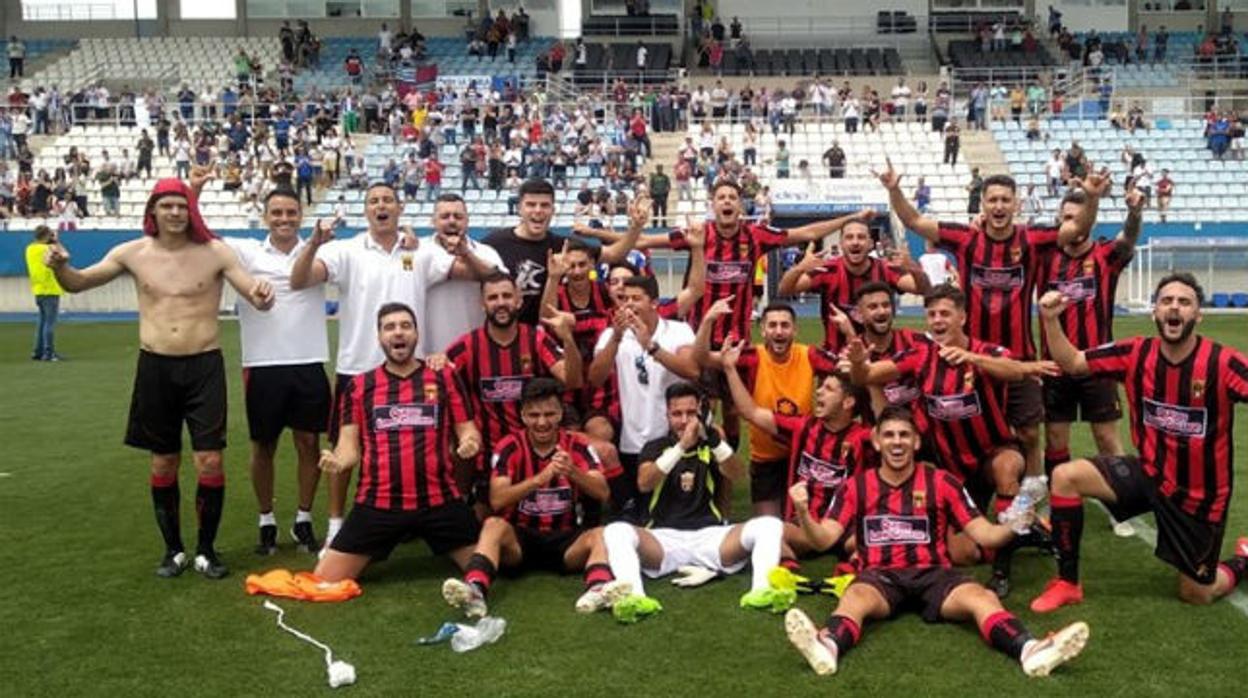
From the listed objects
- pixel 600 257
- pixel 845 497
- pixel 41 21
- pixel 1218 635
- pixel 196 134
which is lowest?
pixel 1218 635

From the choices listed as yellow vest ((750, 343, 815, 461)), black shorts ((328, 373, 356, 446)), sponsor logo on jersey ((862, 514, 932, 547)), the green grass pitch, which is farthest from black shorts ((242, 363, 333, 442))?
sponsor logo on jersey ((862, 514, 932, 547))

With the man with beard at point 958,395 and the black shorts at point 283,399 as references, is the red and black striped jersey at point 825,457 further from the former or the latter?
the black shorts at point 283,399

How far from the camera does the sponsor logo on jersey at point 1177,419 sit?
18.7 ft

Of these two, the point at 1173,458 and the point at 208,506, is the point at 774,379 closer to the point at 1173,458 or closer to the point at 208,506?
the point at 1173,458

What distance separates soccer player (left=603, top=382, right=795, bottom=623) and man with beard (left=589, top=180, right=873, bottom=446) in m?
1.56

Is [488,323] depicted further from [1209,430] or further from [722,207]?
[1209,430]

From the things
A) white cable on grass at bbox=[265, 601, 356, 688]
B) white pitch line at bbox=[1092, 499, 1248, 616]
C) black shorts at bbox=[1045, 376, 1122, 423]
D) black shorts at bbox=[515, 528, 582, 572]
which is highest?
black shorts at bbox=[1045, 376, 1122, 423]

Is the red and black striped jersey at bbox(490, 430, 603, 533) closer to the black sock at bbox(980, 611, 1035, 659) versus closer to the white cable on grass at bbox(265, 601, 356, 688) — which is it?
the white cable on grass at bbox(265, 601, 356, 688)

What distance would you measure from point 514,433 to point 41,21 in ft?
137

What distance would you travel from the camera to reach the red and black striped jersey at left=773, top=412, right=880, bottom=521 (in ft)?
21.5

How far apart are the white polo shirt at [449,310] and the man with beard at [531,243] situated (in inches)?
6.8

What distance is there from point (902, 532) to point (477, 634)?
1.97m

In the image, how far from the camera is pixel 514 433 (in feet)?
21.9

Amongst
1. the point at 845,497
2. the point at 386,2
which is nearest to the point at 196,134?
the point at 386,2
